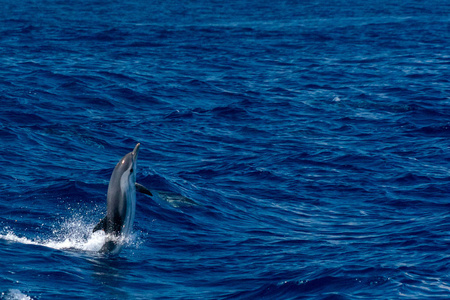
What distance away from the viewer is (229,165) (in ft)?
84.9

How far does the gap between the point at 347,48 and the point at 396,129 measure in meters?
22.9

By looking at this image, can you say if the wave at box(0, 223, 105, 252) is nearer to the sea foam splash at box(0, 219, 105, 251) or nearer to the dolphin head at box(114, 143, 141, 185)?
the sea foam splash at box(0, 219, 105, 251)

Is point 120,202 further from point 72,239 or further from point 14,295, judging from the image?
point 72,239

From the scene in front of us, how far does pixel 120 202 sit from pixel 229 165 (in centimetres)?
1027

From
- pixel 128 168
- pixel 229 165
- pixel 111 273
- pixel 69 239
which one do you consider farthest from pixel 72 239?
pixel 229 165

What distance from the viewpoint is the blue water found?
53.6 feet

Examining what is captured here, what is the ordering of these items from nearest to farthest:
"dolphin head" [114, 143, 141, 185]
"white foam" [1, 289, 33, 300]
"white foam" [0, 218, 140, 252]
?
"white foam" [1, 289, 33, 300], "dolphin head" [114, 143, 141, 185], "white foam" [0, 218, 140, 252]

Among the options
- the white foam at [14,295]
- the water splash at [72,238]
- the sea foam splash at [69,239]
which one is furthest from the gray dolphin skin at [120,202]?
the white foam at [14,295]

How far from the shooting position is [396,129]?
101 ft

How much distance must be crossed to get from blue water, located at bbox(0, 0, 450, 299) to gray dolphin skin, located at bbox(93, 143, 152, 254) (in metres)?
0.85

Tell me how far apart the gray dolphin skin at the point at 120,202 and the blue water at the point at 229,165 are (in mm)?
853

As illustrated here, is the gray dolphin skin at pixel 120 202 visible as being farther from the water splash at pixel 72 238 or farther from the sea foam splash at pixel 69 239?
the sea foam splash at pixel 69 239

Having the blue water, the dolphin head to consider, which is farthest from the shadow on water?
the dolphin head

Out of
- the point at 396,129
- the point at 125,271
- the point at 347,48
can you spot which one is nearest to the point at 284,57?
the point at 347,48
